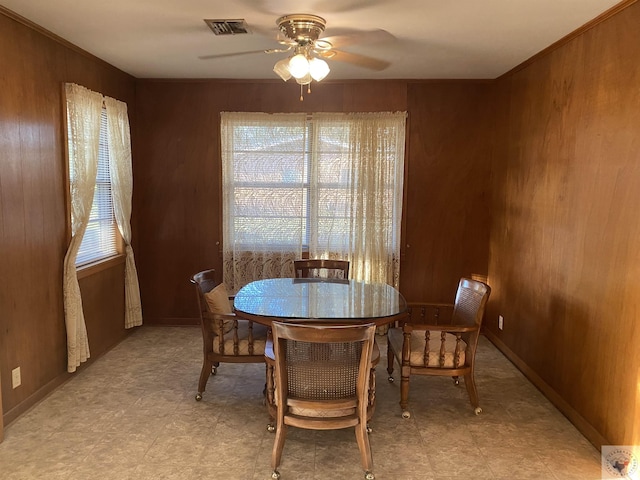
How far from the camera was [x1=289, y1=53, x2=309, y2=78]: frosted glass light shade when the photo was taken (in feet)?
8.87

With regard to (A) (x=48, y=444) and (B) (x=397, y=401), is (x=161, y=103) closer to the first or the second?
(A) (x=48, y=444)

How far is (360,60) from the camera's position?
3873 millimetres

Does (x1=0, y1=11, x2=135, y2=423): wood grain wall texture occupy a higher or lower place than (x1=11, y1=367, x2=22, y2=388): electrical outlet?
higher

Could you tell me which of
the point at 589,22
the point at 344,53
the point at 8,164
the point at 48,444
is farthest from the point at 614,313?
the point at 8,164

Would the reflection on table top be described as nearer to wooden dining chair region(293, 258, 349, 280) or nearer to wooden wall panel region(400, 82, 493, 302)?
wooden dining chair region(293, 258, 349, 280)

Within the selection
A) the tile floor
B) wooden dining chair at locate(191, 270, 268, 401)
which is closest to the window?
the tile floor

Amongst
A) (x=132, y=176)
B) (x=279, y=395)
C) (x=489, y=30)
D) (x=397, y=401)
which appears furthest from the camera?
(x=132, y=176)

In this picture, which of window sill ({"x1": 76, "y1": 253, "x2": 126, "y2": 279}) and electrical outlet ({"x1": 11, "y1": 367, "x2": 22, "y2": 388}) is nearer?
electrical outlet ({"x1": 11, "y1": 367, "x2": 22, "y2": 388})

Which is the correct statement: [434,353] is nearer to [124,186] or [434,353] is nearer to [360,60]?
[360,60]

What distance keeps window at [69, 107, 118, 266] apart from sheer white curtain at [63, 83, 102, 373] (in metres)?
0.27

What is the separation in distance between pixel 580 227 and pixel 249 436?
2.41m

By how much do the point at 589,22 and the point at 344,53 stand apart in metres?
1.60

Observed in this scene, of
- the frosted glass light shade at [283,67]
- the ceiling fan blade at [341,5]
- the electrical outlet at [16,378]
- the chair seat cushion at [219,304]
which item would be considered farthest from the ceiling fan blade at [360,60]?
the electrical outlet at [16,378]

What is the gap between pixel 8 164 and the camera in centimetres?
288
